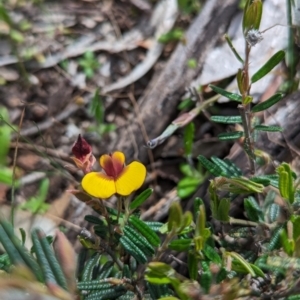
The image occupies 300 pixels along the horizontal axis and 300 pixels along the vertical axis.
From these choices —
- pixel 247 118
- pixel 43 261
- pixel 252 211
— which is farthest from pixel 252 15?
pixel 43 261

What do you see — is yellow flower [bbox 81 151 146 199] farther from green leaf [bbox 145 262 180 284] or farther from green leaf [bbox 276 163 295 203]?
green leaf [bbox 276 163 295 203]

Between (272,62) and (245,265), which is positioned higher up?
(272,62)

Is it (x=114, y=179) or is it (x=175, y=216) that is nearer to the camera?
(x=175, y=216)

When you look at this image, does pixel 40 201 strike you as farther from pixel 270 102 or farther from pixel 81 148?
pixel 270 102

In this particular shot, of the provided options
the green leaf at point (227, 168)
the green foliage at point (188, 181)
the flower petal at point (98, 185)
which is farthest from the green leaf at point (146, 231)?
the green foliage at point (188, 181)

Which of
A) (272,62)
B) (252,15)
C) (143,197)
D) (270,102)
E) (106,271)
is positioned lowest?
(106,271)

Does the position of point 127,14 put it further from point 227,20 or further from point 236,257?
point 236,257
